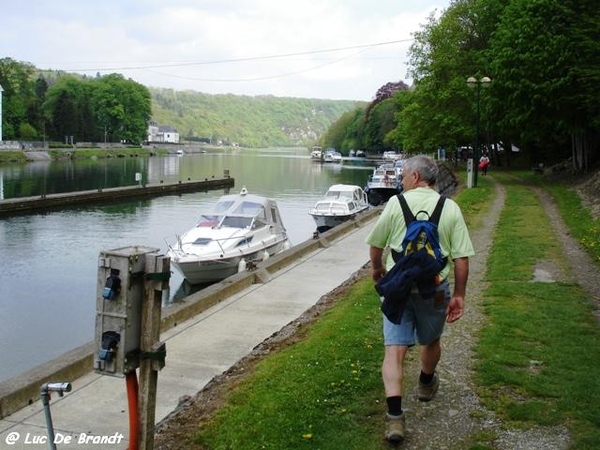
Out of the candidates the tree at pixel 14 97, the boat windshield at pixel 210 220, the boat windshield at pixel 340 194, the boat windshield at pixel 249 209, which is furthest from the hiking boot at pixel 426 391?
the tree at pixel 14 97

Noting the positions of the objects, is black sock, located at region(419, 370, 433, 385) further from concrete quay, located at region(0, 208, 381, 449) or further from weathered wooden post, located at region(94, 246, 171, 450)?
concrete quay, located at region(0, 208, 381, 449)

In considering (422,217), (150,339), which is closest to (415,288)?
(422,217)

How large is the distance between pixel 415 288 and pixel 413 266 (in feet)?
0.66

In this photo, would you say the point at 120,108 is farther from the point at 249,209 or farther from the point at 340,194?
the point at 249,209

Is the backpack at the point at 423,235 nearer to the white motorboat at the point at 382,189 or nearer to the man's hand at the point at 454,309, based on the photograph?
the man's hand at the point at 454,309

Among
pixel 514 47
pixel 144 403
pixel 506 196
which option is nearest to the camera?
pixel 144 403

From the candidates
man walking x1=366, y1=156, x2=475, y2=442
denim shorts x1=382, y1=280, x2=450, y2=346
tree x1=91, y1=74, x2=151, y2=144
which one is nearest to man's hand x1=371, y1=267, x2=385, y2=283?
man walking x1=366, y1=156, x2=475, y2=442

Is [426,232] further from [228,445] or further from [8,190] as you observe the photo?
[8,190]

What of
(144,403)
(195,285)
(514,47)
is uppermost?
(514,47)

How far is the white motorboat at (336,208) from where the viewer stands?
37.0m

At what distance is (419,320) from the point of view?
17.0 feet

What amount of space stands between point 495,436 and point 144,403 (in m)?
2.81

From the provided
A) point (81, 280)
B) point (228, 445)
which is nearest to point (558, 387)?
point (228, 445)

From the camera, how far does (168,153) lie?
18162 centimetres
